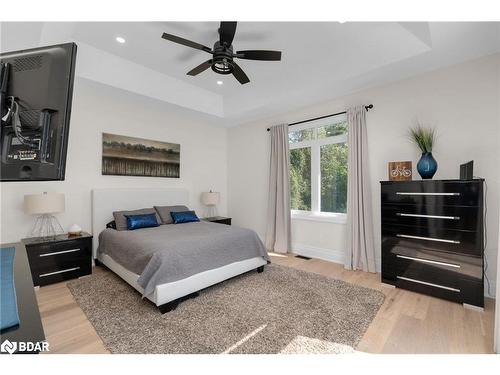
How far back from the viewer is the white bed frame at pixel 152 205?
7.45 feet

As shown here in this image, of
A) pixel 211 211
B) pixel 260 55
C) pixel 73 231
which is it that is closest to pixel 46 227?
pixel 73 231

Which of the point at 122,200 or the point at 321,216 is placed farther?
the point at 321,216

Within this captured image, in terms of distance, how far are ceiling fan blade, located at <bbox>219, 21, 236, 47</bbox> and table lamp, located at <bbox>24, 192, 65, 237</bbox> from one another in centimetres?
262

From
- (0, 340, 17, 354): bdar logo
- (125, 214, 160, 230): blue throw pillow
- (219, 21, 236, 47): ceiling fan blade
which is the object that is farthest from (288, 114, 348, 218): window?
(0, 340, 17, 354): bdar logo

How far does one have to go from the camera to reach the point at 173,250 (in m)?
2.35

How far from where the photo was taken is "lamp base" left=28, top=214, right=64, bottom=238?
311 cm

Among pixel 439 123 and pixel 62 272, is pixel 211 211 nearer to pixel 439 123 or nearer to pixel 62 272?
pixel 62 272

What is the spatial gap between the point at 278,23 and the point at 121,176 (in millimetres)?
3154

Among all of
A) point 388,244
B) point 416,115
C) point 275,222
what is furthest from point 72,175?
point 416,115

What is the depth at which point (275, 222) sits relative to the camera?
4.37m

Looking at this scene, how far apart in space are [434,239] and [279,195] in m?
2.29

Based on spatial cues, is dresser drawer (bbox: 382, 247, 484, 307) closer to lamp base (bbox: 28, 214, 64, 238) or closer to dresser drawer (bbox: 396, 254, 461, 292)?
dresser drawer (bbox: 396, 254, 461, 292)

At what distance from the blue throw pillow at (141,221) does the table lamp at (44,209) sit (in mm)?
782
